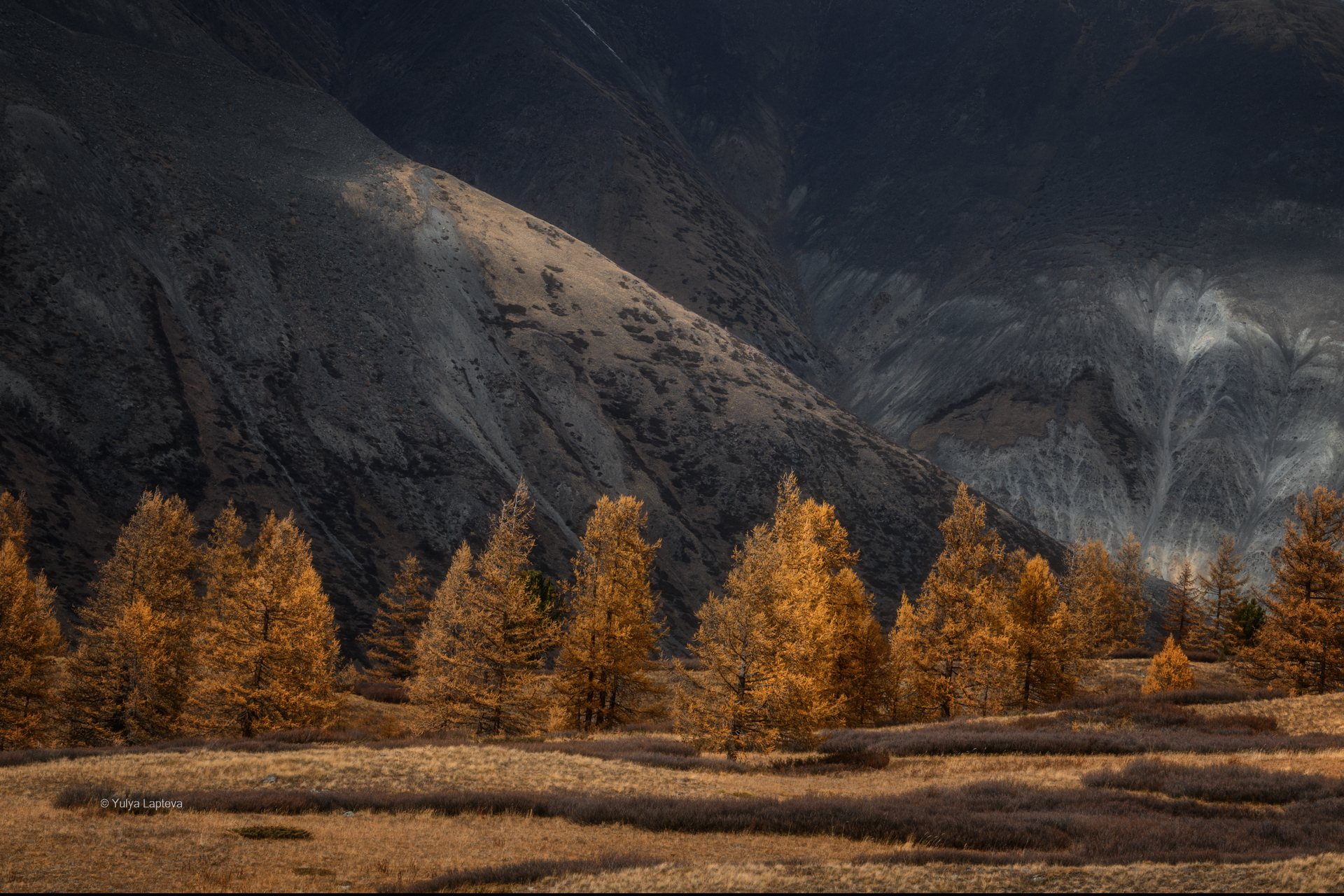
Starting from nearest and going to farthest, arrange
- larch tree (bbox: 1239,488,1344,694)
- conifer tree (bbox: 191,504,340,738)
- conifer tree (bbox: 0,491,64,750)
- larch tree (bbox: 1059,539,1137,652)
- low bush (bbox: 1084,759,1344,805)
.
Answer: low bush (bbox: 1084,759,1344,805)
conifer tree (bbox: 191,504,340,738)
conifer tree (bbox: 0,491,64,750)
larch tree (bbox: 1239,488,1344,694)
larch tree (bbox: 1059,539,1137,652)

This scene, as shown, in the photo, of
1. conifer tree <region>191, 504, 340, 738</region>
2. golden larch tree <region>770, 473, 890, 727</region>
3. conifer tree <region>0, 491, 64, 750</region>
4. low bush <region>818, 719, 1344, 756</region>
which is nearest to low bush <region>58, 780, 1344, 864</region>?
golden larch tree <region>770, 473, 890, 727</region>

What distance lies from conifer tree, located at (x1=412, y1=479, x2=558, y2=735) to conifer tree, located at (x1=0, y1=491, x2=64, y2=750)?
45.2ft

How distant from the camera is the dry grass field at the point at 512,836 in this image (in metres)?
12.7

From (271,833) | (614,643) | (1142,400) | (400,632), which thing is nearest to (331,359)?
→ (400,632)

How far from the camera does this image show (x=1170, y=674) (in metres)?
44.7

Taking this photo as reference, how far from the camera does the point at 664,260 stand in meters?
184

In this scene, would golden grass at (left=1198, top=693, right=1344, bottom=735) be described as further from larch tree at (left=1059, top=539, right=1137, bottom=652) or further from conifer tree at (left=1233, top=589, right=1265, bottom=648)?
conifer tree at (left=1233, top=589, right=1265, bottom=648)

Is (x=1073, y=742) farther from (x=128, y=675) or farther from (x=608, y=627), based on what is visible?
(x=128, y=675)

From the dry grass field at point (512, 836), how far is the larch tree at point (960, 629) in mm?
8296

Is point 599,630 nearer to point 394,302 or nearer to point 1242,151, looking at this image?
point 394,302

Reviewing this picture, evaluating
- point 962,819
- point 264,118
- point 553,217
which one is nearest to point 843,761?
point 962,819

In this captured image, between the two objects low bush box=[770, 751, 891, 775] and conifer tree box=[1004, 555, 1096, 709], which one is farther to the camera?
conifer tree box=[1004, 555, 1096, 709]

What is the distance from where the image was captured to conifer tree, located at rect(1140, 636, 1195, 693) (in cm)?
4450

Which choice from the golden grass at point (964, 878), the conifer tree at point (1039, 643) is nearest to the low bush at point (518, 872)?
the golden grass at point (964, 878)
